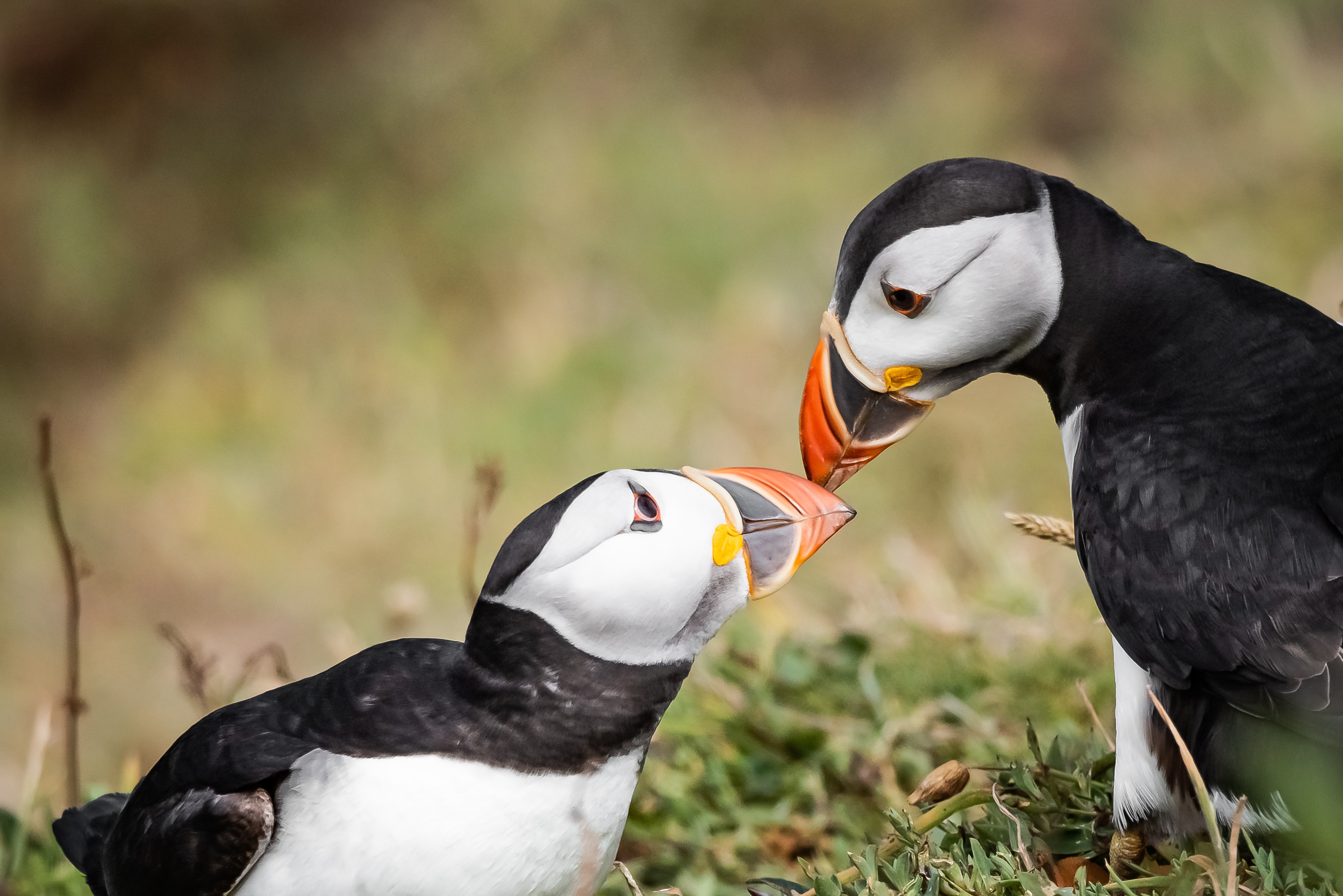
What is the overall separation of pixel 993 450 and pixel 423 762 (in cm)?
392

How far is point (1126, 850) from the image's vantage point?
6.49 ft

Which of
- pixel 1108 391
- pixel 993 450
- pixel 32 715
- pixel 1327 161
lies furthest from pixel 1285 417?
pixel 32 715

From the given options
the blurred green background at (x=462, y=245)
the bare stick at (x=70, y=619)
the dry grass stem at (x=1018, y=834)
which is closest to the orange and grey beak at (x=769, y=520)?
the dry grass stem at (x=1018, y=834)

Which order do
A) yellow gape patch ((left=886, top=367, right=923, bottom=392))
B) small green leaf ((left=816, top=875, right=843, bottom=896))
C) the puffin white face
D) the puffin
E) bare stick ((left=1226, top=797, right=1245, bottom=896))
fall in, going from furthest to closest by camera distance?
yellow gape patch ((left=886, top=367, right=923, bottom=392)), the puffin white face, small green leaf ((left=816, top=875, right=843, bottom=896)), the puffin, bare stick ((left=1226, top=797, right=1245, bottom=896))

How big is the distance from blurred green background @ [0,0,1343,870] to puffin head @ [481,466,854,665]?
2953 mm

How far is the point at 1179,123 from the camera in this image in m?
6.62

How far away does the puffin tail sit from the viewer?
2.12 metres

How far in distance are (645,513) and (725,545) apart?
125 millimetres

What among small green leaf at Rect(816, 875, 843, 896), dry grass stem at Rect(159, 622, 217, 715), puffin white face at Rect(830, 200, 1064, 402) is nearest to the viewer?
small green leaf at Rect(816, 875, 843, 896)

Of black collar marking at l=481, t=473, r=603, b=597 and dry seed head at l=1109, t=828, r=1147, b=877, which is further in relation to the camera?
dry seed head at l=1109, t=828, r=1147, b=877

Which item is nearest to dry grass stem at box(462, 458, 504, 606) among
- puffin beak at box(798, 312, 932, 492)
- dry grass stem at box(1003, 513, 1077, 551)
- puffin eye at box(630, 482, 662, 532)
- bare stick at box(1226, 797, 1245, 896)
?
puffin beak at box(798, 312, 932, 492)

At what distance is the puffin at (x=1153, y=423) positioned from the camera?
1810 mm

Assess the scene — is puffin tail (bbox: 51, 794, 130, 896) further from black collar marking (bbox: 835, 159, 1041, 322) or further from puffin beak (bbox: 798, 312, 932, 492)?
black collar marking (bbox: 835, 159, 1041, 322)

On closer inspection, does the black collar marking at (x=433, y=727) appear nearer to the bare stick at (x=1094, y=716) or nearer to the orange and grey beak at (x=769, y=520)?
the orange and grey beak at (x=769, y=520)
